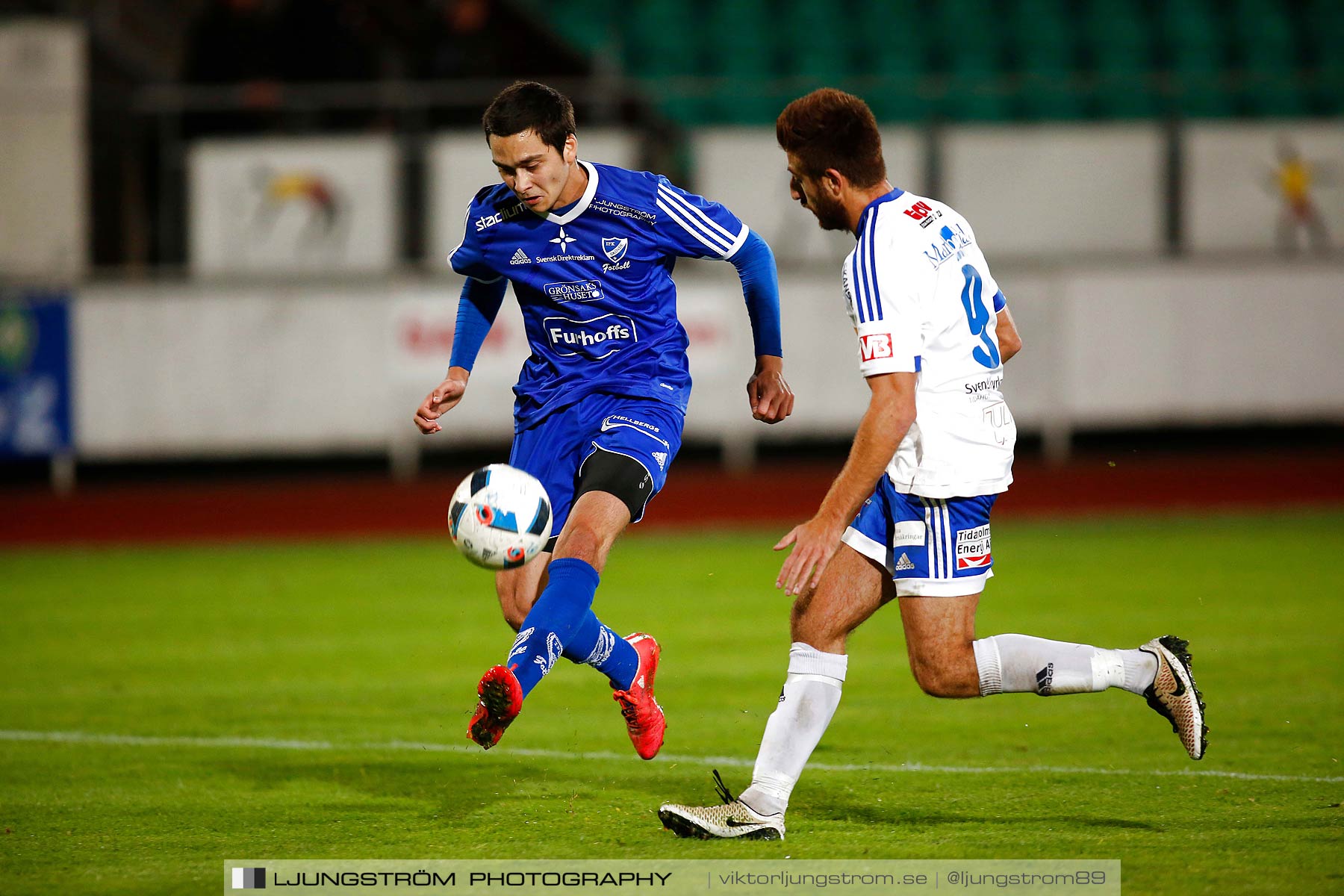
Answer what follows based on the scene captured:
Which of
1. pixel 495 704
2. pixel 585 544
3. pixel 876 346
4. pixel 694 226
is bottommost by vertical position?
pixel 495 704

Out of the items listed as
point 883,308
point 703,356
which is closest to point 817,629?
point 883,308

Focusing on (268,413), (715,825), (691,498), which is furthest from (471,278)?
(268,413)

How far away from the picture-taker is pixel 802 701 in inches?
175

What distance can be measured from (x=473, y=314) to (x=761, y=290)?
42.1 inches

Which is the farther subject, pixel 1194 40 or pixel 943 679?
pixel 1194 40

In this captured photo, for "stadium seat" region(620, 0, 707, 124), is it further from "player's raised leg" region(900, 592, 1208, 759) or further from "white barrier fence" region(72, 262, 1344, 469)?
"player's raised leg" region(900, 592, 1208, 759)

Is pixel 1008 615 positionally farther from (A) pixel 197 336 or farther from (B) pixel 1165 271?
(A) pixel 197 336

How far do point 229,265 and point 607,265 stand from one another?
10.9 m

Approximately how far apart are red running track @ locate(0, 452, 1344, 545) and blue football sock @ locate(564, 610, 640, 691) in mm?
7939

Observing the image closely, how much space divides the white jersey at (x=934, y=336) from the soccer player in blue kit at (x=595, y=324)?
87 centimetres

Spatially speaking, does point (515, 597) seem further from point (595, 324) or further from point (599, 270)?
point (599, 270)

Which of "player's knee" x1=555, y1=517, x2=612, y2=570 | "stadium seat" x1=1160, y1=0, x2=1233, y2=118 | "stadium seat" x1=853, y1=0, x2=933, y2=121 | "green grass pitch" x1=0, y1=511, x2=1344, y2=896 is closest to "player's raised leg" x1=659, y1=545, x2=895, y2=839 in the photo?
"green grass pitch" x1=0, y1=511, x2=1344, y2=896

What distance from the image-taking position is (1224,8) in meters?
19.3

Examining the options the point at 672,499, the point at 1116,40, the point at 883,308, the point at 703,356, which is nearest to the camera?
the point at 883,308
